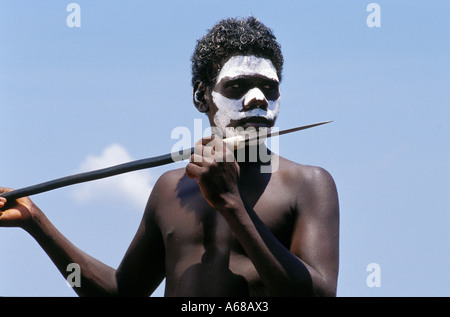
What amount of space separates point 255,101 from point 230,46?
1.43 ft

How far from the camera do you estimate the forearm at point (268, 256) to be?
3934 millimetres

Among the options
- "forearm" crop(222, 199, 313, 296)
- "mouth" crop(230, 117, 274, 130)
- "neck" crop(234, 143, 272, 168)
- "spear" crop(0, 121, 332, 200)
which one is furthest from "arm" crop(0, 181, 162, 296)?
"forearm" crop(222, 199, 313, 296)

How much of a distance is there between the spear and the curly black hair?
63cm

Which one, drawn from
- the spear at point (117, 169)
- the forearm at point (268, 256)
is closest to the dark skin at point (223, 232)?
the forearm at point (268, 256)

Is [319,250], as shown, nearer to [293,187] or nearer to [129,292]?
[293,187]

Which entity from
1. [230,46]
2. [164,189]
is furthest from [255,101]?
[164,189]

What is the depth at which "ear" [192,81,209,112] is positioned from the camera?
4.97 m

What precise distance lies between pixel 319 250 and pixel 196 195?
85cm

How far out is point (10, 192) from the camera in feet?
16.3

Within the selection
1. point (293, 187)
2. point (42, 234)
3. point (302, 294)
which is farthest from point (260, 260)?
point (42, 234)

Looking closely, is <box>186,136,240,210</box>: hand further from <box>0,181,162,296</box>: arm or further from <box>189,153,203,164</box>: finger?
<box>0,181,162,296</box>: arm

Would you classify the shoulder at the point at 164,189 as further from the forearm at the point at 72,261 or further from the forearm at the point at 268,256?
the forearm at the point at 268,256

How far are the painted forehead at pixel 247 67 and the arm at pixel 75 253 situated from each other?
947 mm
